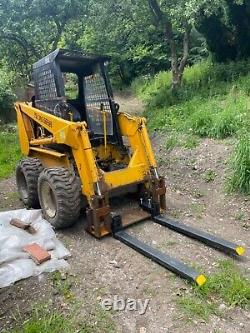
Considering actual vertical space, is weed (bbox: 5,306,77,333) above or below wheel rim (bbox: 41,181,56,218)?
below

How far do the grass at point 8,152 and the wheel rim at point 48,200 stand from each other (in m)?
2.63

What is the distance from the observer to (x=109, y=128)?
16.7 ft

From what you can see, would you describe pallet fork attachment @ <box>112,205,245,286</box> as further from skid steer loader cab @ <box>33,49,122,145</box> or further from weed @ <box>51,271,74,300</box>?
skid steer loader cab @ <box>33,49,122,145</box>

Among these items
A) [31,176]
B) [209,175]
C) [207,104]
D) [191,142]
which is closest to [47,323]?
[31,176]

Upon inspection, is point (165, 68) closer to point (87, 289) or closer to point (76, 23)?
point (76, 23)

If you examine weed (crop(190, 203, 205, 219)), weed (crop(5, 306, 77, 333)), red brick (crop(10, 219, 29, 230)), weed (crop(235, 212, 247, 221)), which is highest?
red brick (crop(10, 219, 29, 230))

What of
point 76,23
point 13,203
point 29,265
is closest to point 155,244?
point 29,265

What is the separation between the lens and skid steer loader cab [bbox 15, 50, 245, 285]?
165 inches

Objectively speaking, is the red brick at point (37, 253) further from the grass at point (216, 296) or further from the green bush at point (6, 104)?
the green bush at point (6, 104)

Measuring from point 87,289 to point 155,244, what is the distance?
40.3 inches

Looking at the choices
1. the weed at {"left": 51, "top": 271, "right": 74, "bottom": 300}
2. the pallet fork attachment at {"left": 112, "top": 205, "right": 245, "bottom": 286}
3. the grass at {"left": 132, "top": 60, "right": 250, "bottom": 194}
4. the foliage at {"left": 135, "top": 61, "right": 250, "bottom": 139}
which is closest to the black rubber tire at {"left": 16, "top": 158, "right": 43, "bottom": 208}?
the pallet fork attachment at {"left": 112, "top": 205, "right": 245, "bottom": 286}

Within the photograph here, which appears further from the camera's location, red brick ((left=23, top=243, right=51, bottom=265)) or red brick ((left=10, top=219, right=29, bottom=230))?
red brick ((left=10, top=219, right=29, bottom=230))

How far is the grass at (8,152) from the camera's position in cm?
743

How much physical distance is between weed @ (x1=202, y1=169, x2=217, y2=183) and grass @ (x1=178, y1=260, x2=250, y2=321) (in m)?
2.48
